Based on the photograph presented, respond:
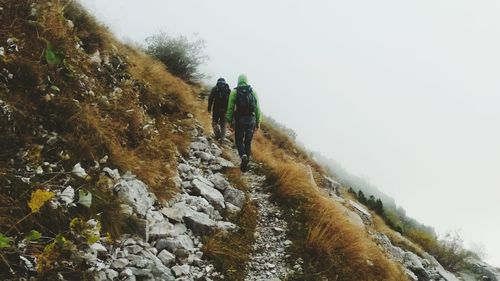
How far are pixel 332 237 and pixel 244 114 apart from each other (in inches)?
129

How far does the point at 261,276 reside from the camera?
5.70 meters

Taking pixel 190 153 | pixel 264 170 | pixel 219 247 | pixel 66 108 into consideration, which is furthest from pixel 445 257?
pixel 66 108

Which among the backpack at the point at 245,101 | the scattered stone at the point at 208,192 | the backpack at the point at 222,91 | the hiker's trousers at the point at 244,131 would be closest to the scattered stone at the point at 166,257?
the scattered stone at the point at 208,192

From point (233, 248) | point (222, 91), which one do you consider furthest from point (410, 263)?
point (233, 248)

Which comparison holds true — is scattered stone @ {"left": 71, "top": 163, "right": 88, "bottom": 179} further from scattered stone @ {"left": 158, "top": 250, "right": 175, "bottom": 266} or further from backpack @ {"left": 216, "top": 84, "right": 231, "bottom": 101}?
backpack @ {"left": 216, "top": 84, "right": 231, "bottom": 101}

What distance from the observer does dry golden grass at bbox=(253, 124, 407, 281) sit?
20.8 ft

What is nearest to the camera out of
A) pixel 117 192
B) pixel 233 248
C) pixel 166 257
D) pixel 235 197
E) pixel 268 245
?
pixel 166 257

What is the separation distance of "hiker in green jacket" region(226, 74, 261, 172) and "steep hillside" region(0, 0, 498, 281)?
490mm

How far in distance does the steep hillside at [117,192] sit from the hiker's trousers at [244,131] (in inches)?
19.0

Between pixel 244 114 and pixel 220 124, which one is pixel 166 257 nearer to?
pixel 244 114

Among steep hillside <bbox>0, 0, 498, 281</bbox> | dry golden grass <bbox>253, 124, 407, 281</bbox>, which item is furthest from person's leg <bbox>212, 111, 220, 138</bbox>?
dry golden grass <bbox>253, 124, 407, 281</bbox>

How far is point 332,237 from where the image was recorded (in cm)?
658

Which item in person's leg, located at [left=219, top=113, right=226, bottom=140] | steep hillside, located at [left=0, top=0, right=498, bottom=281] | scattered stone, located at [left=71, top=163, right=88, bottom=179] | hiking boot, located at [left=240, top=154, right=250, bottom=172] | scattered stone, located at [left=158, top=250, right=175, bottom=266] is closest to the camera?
steep hillside, located at [left=0, top=0, right=498, bottom=281]

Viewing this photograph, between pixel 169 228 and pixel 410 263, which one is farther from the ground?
pixel 410 263
